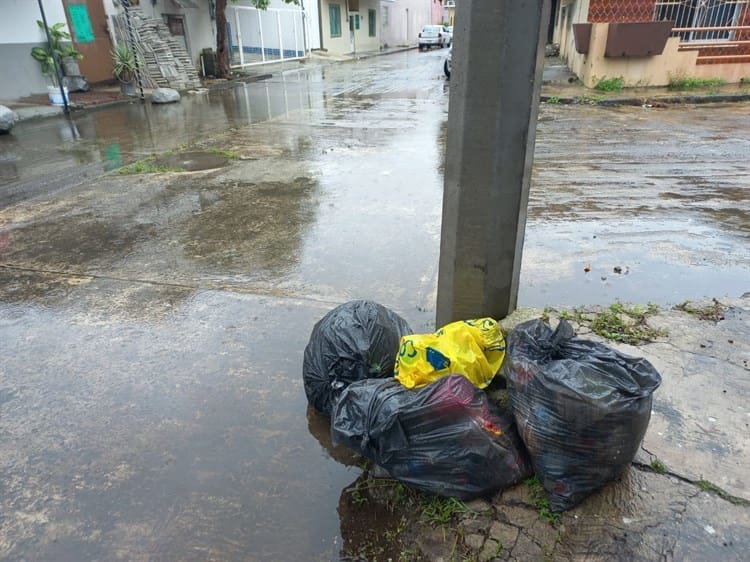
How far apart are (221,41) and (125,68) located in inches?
159

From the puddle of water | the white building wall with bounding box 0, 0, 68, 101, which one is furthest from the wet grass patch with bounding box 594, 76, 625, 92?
the white building wall with bounding box 0, 0, 68, 101

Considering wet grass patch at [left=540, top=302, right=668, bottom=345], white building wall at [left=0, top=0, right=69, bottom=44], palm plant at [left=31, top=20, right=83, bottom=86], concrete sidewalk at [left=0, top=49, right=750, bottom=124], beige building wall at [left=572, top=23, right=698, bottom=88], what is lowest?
wet grass patch at [left=540, top=302, right=668, bottom=345]

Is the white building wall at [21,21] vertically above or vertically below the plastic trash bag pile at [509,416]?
above

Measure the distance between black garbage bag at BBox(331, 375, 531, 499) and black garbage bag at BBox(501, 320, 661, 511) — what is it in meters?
0.11

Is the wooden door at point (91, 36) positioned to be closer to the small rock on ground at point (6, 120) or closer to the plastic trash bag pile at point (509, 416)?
the small rock on ground at point (6, 120)

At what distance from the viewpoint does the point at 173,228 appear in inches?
202

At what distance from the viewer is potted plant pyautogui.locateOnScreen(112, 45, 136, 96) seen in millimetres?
14445

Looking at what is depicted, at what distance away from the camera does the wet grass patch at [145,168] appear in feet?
23.1

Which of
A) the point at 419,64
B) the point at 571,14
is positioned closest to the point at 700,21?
the point at 571,14

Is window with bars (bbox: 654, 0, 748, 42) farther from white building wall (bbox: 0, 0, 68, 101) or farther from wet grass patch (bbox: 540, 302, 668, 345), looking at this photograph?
white building wall (bbox: 0, 0, 68, 101)

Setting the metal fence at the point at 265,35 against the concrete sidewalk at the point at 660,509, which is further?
the metal fence at the point at 265,35

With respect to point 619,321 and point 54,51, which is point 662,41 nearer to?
point 619,321

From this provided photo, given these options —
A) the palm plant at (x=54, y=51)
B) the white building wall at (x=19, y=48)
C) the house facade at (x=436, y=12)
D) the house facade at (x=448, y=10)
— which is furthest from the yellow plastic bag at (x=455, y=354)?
the house facade at (x=448, y=10)

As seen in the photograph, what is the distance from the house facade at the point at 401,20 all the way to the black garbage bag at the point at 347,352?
39608mm
